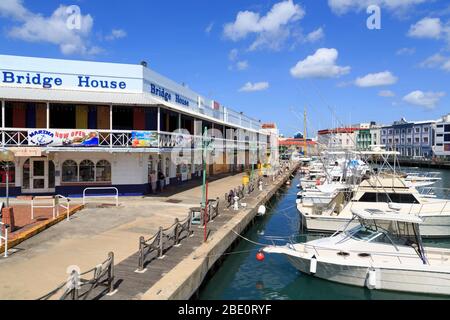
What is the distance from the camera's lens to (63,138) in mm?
22312

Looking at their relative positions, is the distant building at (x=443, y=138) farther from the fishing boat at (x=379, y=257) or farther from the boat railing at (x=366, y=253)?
the boat railing at (x=366, y=253)

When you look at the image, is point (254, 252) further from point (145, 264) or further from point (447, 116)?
point (447, 116)

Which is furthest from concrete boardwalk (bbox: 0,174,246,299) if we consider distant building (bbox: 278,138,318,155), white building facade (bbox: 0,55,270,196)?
distant building (bbox: 278,138,318,155)

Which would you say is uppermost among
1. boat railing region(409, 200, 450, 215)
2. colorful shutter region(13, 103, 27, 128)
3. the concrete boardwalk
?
colorful shutter region(13, 103, 27, 128)

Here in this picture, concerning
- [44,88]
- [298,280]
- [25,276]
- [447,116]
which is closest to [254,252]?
[298,280]

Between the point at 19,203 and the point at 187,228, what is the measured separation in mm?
11237

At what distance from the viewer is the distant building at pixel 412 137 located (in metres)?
104

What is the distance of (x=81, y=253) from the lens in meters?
12.4

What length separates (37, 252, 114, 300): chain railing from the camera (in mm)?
8148

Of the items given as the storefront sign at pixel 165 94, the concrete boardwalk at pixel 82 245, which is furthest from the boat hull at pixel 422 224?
the storefront sign at pixel 165 94

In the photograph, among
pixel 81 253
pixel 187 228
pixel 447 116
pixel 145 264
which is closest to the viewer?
pixel 145 264

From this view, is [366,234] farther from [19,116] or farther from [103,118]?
[19,116]

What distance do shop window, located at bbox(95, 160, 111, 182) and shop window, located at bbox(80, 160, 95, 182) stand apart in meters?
0.29

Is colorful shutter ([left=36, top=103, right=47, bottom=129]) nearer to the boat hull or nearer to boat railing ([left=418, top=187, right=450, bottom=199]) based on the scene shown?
the boat hull
